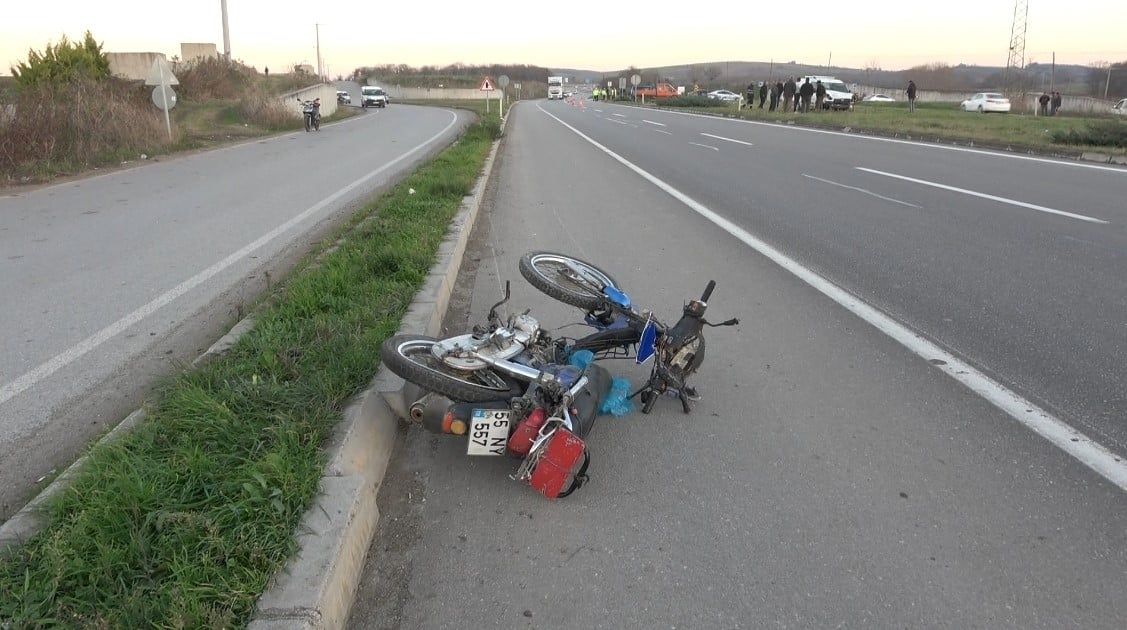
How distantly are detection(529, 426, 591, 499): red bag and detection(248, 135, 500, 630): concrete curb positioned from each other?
2.31 feet

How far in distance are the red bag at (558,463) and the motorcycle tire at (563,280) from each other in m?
1.50

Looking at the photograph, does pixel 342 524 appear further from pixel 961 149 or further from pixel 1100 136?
pixel 1100 136

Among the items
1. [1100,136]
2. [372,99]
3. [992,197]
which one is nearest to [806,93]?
[1100,136]

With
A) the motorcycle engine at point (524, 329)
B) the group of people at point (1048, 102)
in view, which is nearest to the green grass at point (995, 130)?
the group of people at point (1048, 102)

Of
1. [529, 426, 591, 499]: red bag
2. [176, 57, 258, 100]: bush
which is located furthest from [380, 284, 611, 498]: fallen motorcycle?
[176, 57, 258, 100]: bush

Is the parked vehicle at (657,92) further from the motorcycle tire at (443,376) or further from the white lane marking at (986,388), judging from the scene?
the motorcycle tire at (443,376)

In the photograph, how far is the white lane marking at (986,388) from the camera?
3436 millimetres

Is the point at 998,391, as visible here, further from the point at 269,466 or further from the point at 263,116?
the point at 263,116

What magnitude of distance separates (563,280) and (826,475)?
209 centimetres

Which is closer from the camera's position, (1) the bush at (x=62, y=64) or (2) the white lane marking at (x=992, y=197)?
(2) the white lane marking at (x=992, y=197)

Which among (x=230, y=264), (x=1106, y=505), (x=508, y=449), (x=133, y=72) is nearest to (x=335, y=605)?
(x=508, y=449)

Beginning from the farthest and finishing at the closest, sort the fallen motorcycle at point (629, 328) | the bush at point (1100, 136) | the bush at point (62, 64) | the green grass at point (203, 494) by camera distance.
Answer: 1. the bush at point (62, 64)
2. the bush at point (1100, 136)
3. the fallen motorcycle at point (629, 328)
4. the green grass at point (203, 494)

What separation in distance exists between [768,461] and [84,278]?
647cm

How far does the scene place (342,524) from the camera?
2766mm
